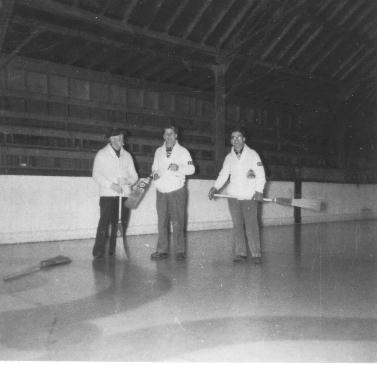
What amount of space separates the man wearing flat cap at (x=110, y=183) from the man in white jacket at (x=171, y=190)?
1.27 feet

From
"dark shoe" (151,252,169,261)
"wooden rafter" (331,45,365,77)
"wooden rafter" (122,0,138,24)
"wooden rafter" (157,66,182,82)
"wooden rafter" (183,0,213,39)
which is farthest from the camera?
"wooden rafter" (331,45,365,77)

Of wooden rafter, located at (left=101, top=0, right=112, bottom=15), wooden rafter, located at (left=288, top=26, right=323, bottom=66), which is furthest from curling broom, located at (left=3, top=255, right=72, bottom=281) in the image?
wooden rafter, located at (left=288, top=26, right=323, bottom=66)

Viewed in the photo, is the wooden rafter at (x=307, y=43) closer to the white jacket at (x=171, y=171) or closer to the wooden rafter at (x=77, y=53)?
the wooden rafter at (x=77, y=53)

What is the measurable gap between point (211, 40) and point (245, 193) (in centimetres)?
477

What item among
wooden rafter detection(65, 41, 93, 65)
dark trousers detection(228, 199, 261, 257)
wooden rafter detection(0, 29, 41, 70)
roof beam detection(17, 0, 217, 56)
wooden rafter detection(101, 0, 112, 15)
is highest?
wooden rafter detection(101, 0, 112, 15)

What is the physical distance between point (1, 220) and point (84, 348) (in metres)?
4.07

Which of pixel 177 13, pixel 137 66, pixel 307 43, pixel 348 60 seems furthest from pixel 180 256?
pixel 348 60

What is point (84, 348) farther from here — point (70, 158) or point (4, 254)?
point (70, 158)

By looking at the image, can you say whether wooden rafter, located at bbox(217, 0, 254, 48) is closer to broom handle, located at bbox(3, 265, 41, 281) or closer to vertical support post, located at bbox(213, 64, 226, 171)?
vertical support post, located at bbox(213, 64, 226, 171)

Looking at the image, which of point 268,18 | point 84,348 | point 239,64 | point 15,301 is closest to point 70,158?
point 239,64

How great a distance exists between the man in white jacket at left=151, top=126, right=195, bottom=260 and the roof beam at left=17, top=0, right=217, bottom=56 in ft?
9.23

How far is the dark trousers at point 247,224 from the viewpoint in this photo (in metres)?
4.46

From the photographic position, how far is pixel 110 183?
15.1ft

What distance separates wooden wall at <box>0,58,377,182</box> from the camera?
330 inches
